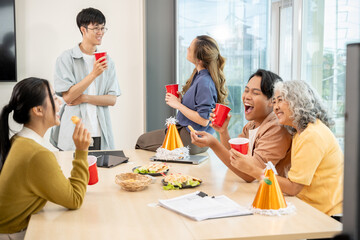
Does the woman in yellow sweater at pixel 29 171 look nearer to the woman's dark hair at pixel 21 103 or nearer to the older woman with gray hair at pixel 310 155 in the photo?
the woman's dark hair at pixel 21 103

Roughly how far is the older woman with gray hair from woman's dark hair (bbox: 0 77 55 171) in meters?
0.90

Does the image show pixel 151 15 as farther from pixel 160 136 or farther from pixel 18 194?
pixel 18 194

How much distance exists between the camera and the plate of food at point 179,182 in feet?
6.39

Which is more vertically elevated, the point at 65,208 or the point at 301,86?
the point at 301,86

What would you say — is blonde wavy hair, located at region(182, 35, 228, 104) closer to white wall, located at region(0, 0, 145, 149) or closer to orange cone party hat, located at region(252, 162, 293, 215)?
orange cone party hat, located at region(252, 162, 293, 215)

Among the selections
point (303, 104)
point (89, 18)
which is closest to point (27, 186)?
point (303, 104)

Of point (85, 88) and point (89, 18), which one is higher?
point (89, 18)

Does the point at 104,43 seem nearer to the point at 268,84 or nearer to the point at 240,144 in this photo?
the point at 268,84

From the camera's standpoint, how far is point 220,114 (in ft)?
7.86

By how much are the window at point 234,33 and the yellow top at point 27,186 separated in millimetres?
2308

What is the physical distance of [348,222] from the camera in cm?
60

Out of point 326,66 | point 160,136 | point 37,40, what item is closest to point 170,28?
point 37,40

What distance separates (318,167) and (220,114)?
70cm

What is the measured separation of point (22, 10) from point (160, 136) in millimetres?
2359
